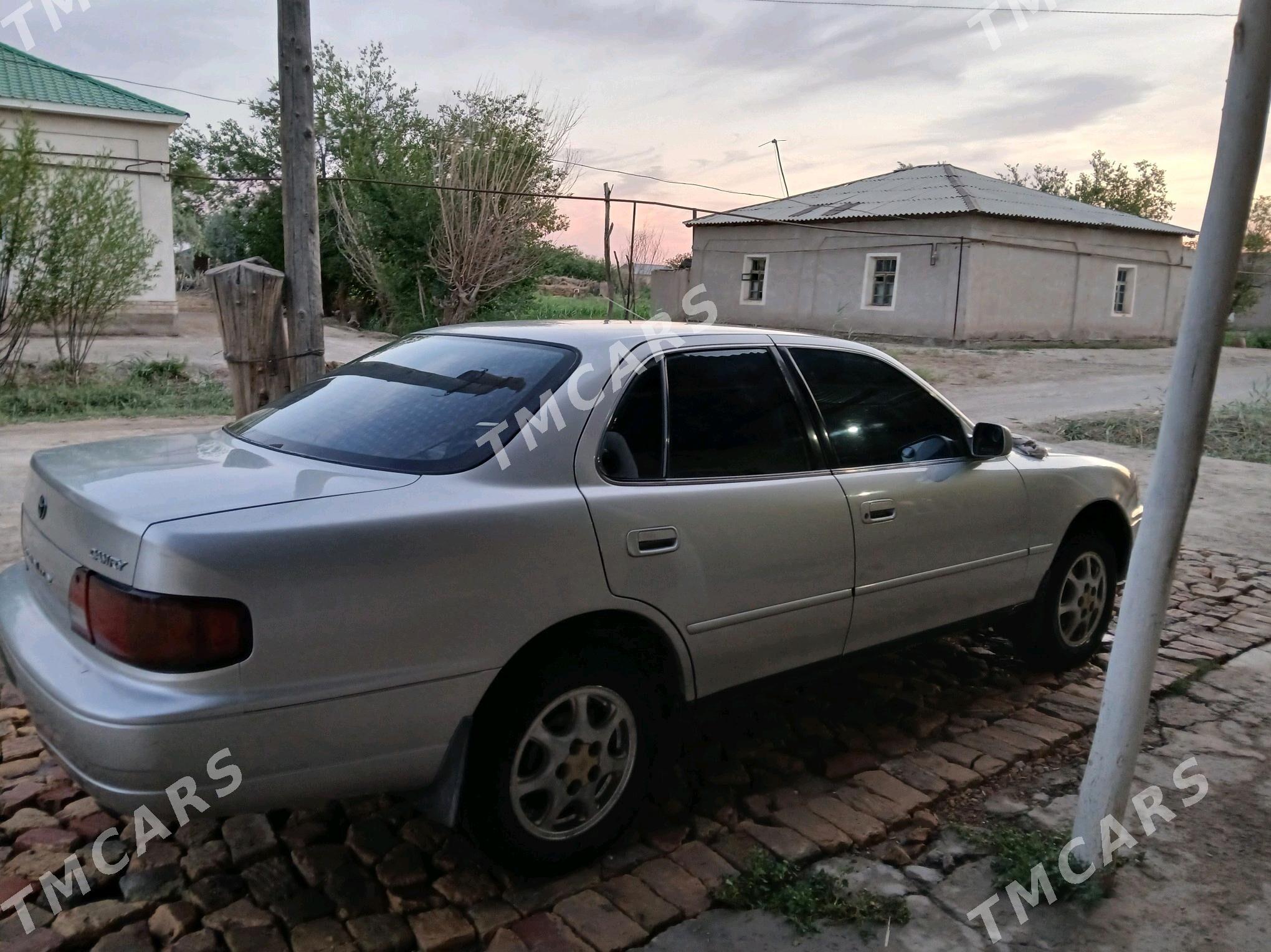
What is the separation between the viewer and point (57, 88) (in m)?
19.8

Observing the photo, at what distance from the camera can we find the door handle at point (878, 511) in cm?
341

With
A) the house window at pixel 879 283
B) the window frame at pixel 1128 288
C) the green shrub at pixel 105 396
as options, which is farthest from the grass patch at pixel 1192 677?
the window frame at pixel 1128 288

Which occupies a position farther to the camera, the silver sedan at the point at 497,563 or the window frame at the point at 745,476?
the window frame at the point at 745,476

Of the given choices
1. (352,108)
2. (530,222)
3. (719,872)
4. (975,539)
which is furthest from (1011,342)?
(719,872)

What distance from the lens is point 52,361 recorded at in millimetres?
13656

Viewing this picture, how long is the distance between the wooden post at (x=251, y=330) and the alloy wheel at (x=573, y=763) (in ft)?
9.29

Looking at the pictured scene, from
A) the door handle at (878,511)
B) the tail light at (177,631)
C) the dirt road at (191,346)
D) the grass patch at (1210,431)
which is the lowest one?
the grass patch at (1210,431)

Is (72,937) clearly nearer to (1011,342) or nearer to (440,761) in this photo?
(440,761)

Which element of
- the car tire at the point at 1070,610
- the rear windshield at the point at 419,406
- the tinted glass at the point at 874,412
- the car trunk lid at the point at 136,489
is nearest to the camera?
the car trunk lid at the point at 136,489

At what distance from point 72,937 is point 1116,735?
9.35ft

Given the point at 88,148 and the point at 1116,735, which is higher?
the point at 88,148

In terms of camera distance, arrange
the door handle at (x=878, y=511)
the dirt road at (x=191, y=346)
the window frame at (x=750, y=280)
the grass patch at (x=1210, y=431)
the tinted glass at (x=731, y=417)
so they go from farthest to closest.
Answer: the window frame at (x=750, y=280)
the dirt road at (x=191, y=346)
the grass patch at (x=1210, y=431)
the door handle at (x=878, y=511)
the tinted glass at (x=731, y=417)

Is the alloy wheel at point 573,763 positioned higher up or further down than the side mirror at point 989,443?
further down

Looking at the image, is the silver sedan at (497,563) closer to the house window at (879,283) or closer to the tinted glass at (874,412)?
the tinted glass at (874,412)
